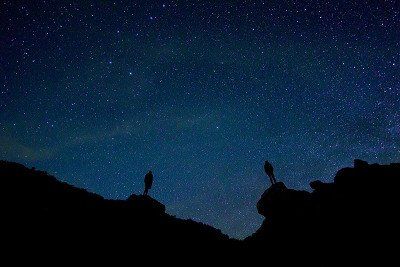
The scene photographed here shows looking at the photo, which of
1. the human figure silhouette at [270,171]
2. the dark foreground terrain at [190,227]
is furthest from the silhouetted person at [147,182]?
the human figure silhouette at [270,171]

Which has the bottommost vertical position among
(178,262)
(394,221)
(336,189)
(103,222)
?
(178,262)

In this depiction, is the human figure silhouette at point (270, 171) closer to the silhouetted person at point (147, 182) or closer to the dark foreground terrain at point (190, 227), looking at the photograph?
the dark foreground terrain at point (190, 227)

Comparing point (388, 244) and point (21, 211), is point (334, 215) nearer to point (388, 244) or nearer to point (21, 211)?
point (388, 244)

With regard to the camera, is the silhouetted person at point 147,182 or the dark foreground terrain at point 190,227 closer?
the dark foreground terrain at point 190,227

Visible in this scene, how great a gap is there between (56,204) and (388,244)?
16495 mm

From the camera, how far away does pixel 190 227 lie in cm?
1680

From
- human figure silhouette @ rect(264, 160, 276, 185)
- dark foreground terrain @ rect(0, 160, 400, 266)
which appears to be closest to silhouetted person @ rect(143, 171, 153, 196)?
dark foreground terrain @ rect(0, 160, 400, 266)

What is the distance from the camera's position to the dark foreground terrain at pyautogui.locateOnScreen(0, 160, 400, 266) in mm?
11258

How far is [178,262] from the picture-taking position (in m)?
13.0

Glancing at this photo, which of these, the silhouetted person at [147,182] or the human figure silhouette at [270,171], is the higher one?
the human figure silhouette at [270,171]

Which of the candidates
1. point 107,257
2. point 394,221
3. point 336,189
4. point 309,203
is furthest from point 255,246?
point 107,257

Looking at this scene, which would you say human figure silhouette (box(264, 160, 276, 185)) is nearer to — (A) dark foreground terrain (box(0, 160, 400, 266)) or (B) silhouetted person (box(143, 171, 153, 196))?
(A) dark foreground terrain (box(0, 160, 400, 266))

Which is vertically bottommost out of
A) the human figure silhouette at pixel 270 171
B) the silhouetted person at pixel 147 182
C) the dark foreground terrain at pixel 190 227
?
the dark foreground terrain at pixel 190 227

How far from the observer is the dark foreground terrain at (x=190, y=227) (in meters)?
11.3
